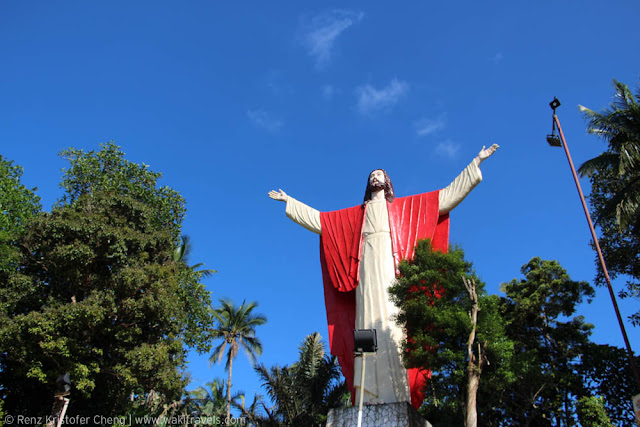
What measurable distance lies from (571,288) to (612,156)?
19.0 ft

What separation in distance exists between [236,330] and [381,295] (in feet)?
51.7

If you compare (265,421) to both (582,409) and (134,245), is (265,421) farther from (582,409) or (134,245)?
(582,409)

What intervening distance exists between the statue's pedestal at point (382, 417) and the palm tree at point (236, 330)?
15.9 meters

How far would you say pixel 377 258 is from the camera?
13.0 m

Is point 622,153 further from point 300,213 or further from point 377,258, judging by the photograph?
point 300,213

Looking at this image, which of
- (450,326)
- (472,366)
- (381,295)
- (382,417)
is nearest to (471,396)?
(472,366)

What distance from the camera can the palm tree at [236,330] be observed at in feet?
86.1

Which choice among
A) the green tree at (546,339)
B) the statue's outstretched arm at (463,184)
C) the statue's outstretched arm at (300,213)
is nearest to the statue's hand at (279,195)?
the statue's outstretched arm at (300,213)

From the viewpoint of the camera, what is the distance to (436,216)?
1339cm

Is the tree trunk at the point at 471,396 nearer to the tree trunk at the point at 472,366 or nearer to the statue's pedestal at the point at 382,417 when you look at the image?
the tree trunk at the point at 472,366

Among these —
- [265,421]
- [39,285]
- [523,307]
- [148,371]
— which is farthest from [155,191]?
[523,307]

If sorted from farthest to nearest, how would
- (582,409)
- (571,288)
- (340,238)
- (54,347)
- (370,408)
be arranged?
(571,288) → (582,409) → (340,238) → (54,347) → (370,408)

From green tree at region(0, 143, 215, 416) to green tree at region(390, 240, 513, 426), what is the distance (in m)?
7.15

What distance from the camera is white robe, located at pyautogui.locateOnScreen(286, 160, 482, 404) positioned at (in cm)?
1137
